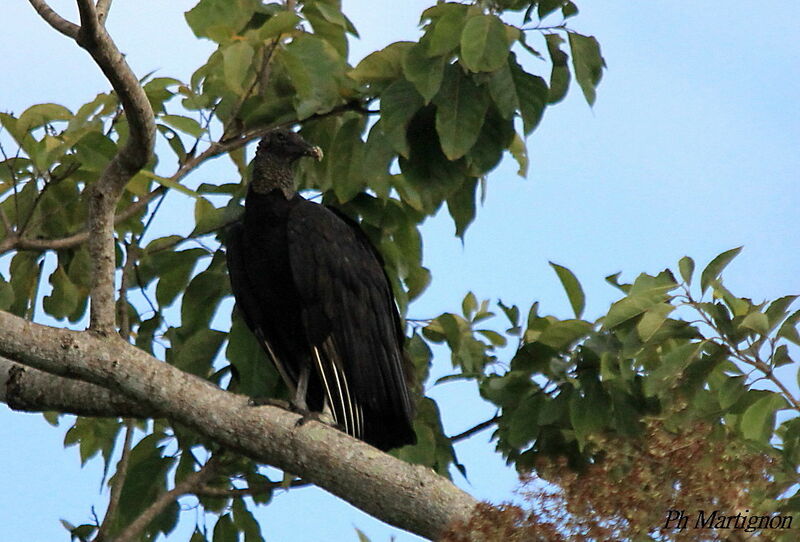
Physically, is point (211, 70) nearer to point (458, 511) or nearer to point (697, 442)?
point (458, 511)

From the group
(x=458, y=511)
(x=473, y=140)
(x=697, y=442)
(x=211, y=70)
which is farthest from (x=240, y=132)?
(x=697, y=442)

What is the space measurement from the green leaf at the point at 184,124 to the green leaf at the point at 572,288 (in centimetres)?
123

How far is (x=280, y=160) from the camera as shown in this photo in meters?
4.30

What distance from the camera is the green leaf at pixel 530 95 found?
3.44 m

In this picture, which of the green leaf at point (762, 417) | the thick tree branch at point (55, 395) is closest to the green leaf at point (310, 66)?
the thick tree branch at point (55, 395)

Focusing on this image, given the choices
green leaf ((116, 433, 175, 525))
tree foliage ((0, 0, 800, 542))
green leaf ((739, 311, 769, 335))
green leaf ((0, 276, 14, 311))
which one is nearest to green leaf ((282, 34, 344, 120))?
tree foliage ((0, 0, 800, 542))

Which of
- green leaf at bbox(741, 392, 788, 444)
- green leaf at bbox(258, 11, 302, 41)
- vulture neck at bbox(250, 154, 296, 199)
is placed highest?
vulture neck at bbox(250, 154, 296, 199)

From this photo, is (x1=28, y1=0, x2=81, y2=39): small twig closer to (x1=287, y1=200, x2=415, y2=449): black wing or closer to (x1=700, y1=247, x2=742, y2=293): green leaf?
(x1=287, y1=200, x2=415, y2=449): black wing

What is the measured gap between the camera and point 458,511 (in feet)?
9.39

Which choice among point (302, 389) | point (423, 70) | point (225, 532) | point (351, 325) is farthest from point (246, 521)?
point (423, 70)

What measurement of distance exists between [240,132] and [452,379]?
1.14 meters

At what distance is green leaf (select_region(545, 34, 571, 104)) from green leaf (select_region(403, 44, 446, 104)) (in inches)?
15.4

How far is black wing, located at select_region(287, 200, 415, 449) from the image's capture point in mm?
3869

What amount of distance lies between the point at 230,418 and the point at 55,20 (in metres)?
1.23
